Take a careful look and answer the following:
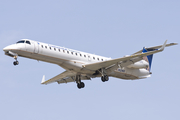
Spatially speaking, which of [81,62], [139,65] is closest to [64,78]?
[81,62]

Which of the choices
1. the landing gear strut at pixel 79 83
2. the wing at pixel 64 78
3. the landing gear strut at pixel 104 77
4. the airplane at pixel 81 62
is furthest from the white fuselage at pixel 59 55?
the wing at pixel 64 78

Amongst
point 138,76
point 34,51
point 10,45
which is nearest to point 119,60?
point 138,76

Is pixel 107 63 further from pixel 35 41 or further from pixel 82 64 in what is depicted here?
pixel 35 41

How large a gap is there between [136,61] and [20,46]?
10.7 meters

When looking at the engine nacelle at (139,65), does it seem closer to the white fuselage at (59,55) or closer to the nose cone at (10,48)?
the white fuselage at (59,55)

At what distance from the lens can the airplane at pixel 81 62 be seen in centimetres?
2831

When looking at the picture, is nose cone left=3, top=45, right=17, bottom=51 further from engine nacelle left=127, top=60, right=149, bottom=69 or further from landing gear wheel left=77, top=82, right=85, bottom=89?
engine nacelle left=127, top=60, right=149, bottom=69

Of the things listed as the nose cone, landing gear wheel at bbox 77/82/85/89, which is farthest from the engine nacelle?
the nose cone

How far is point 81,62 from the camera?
30.4 metres

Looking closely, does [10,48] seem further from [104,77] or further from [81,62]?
[104,77]

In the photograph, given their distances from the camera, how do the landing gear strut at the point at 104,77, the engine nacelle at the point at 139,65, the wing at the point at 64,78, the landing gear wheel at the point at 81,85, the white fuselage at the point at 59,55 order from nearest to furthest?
the white fuselage at the point at 59,55 → the landing gear strut at the point at 104,77 → the wing at the point at 64,78 → the engine nacelle at the point at 139,65 → the landing gear wheel at the point at 81,85

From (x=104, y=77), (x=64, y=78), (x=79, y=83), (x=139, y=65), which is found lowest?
(x=104, y=77)

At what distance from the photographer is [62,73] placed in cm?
3306

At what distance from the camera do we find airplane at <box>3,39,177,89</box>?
28312 mm
